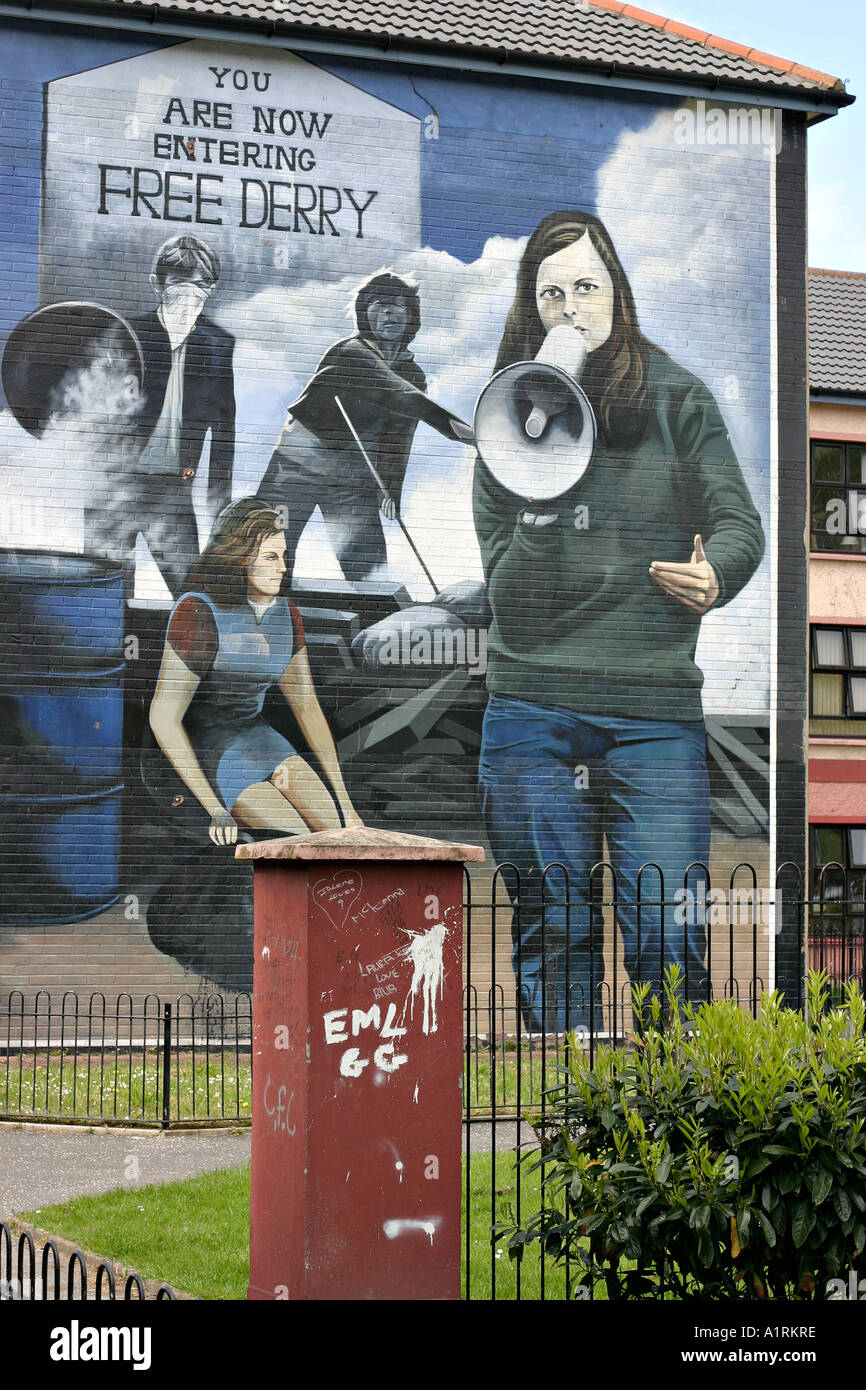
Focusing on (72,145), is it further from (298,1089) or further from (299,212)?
(298,1089)

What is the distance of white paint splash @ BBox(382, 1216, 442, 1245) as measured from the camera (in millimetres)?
5484

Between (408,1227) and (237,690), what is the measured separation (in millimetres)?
10938

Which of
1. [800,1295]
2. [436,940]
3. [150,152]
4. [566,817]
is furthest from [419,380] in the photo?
[800,1295]

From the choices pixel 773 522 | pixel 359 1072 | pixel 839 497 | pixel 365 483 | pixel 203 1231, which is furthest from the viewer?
pixel 839 497

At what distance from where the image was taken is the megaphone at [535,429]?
56.0 feet

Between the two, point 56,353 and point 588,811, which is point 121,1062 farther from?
point 56,353

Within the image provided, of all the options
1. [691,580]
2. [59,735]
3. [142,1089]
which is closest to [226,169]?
[59,735]

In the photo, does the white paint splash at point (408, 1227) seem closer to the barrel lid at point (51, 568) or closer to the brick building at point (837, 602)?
the barrel lid at point (51, 568)

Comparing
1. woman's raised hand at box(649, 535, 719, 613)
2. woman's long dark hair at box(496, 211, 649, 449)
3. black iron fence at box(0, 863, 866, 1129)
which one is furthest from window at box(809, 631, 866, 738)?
woman's long dark hair at box(496, 211, 649, 449)

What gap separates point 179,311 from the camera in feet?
52.9

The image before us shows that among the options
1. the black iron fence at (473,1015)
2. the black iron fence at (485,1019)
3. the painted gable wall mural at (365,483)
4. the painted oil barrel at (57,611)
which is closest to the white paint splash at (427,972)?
the black iron fence at (485,1019)

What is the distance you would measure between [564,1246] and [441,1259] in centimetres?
57

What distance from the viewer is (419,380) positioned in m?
16.9

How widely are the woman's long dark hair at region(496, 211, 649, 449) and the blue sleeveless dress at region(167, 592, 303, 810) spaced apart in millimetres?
4349
